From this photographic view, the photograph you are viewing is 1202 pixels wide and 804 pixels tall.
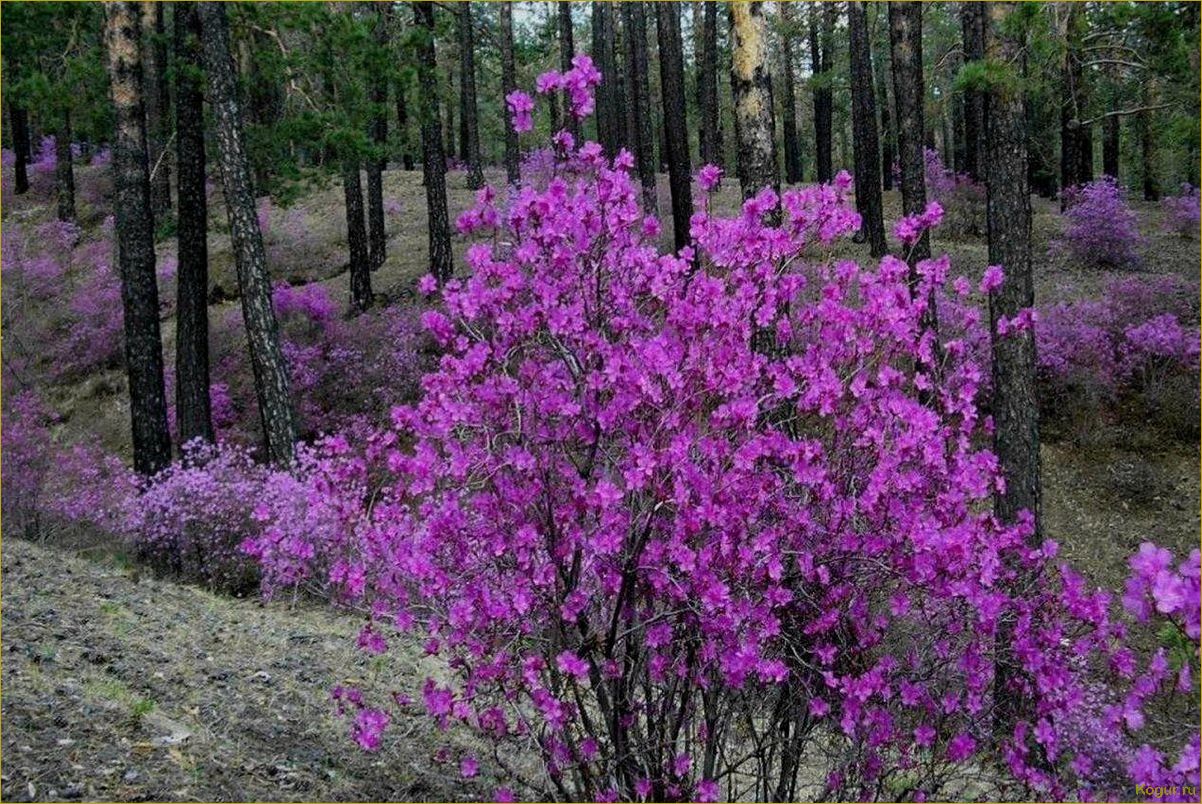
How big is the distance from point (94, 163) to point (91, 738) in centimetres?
3013

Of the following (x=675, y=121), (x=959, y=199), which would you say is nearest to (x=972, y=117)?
(x=959, y=199)

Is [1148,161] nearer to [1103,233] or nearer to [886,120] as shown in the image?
[886,120]

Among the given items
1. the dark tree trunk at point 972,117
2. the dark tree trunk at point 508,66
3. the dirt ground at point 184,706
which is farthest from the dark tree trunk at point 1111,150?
the dirt ground at point 184,706

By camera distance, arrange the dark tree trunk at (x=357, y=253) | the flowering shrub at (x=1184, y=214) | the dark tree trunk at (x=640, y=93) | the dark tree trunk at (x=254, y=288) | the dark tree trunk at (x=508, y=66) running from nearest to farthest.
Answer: the dark tree trunk at (x=254, y=288), the dark tree trunk at (x=357, y=253), the dark tree trunk at (x=640, y=93), the flowering shrub at (x=1184, y=214), the dark tree trunk at (x=508, y=66)

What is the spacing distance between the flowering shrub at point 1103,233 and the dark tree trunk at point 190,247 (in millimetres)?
14046

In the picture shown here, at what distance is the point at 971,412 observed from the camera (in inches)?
138

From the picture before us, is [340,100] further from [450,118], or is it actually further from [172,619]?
[450,118]

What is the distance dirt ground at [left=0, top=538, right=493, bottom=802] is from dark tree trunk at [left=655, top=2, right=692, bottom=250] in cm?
972

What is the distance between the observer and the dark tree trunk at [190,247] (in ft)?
34.8

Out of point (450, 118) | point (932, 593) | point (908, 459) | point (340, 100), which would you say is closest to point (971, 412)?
point (908, 459)

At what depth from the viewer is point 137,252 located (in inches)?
388

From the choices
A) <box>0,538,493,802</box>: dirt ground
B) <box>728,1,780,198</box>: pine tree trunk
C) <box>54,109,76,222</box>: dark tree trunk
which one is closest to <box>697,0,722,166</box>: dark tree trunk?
<box>728,1,780,198</box>: pine tree trunk

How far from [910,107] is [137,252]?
9.52 metres

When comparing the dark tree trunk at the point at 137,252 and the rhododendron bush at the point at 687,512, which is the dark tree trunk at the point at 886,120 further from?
the rhododendron bush at the point at 687,512
